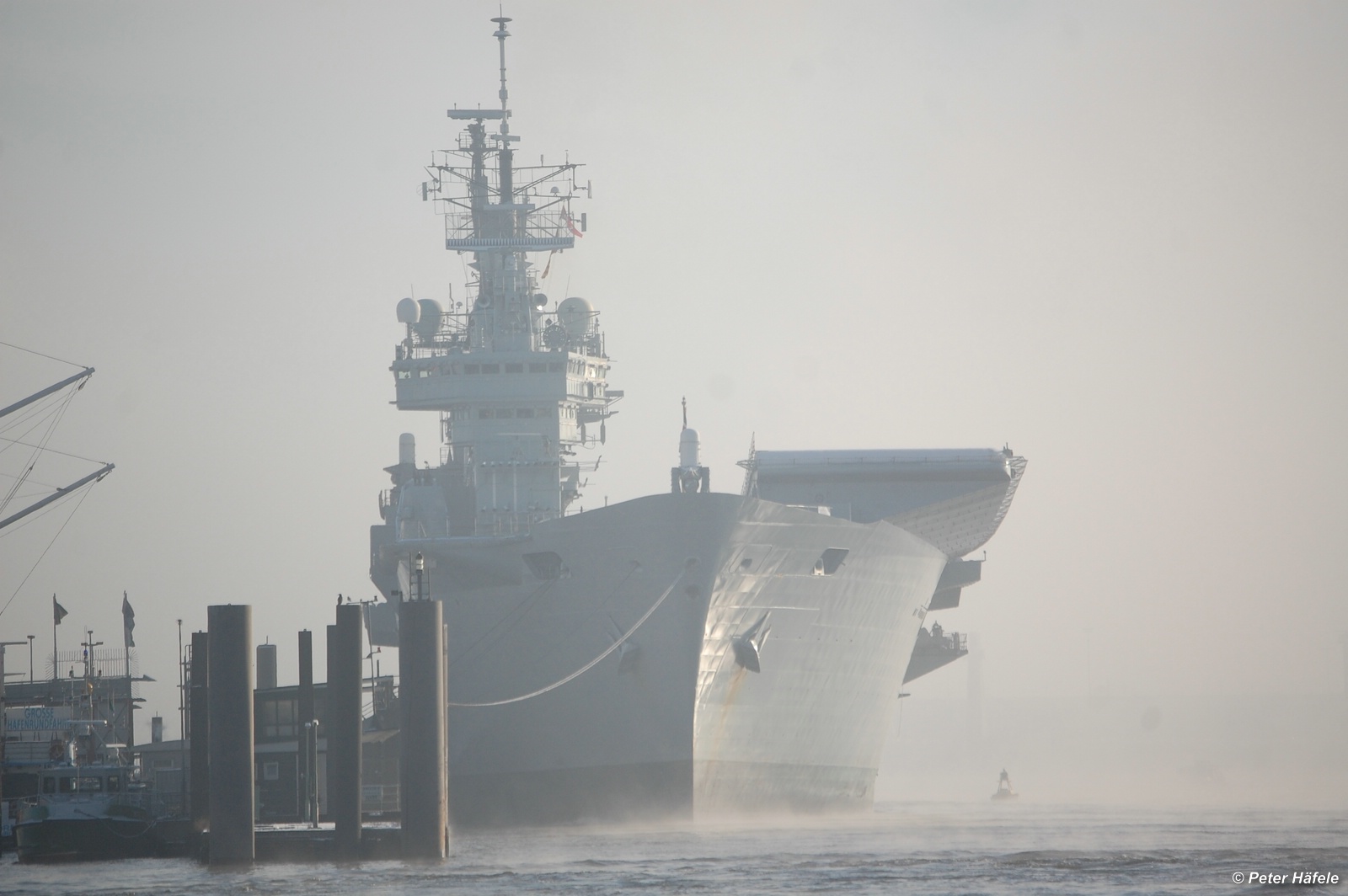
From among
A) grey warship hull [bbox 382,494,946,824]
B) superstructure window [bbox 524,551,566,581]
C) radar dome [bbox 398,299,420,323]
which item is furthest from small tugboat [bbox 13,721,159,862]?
radar dome [bbox 398,299,420,323]

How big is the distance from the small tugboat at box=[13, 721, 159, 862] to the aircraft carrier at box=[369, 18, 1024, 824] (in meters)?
7.35

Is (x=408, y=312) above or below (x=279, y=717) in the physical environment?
above

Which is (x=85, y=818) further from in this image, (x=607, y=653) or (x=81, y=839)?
(x=607, y=653)

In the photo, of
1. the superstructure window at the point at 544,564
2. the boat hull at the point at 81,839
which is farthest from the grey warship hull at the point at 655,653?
the boat hull at the point at 81,839

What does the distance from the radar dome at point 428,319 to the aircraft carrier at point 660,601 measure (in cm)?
209

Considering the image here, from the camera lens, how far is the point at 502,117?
56.0 metres

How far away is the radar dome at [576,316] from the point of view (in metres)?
55.4

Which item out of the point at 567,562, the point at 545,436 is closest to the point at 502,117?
the point at 545,436

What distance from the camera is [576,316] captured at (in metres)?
55.6

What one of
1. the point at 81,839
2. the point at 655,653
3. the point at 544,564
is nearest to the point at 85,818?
the point at 81,839

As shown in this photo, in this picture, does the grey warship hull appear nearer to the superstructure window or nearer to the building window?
the superstructure window

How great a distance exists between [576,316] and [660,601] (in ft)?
58.4

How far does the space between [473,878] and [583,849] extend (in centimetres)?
512

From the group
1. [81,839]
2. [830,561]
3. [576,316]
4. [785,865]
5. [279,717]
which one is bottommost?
[785,865]
